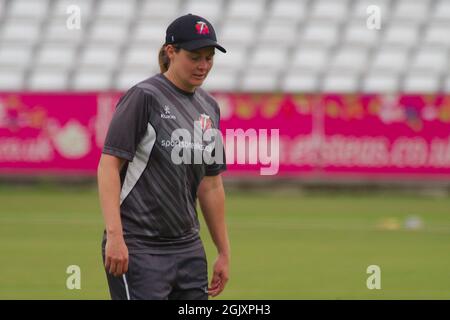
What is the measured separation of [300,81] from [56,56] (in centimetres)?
585

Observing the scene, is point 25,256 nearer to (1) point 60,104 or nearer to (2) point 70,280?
(2) point 70,280

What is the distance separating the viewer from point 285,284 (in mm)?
11203

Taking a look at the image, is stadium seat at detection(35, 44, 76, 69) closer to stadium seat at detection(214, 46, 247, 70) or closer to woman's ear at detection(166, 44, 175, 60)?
stadium seat at detection(214, 46, 247, 70)

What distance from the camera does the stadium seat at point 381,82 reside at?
25609mm

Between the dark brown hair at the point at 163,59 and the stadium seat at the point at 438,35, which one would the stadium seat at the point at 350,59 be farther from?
the dark brown hair at the point at 163,59

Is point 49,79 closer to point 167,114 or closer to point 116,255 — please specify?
point 167,114

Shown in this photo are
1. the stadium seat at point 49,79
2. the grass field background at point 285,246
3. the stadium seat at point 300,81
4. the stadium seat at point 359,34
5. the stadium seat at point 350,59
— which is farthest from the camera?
the stadium seat at point 359,34

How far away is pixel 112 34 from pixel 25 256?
593 inches

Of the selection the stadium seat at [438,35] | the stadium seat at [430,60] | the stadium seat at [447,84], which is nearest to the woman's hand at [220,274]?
the stadium seat at [447,84]

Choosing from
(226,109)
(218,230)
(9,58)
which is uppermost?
(9,58)

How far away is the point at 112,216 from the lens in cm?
565

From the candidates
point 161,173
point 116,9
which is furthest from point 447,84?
point 161,173

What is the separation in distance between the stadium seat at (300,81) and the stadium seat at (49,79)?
16.4 ft
